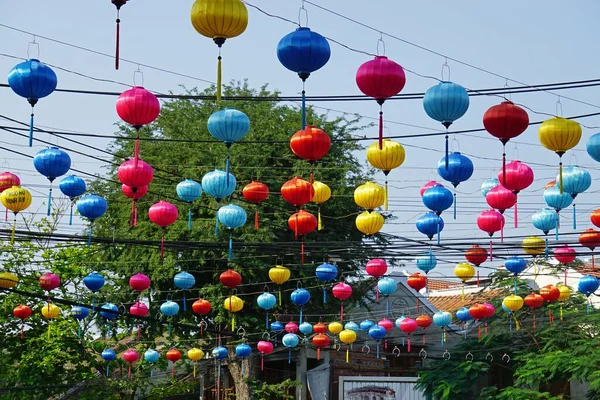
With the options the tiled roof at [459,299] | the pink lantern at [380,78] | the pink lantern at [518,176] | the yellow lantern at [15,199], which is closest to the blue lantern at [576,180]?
the pink lantern at [518,176]

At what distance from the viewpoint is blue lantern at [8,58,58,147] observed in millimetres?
11688

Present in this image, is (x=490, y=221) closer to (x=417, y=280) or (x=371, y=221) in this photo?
(x=371, y=221)

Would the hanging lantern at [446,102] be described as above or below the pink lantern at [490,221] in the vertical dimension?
above

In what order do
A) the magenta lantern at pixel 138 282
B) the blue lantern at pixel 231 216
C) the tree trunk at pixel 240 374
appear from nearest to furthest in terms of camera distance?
the blue lantern at pixel 231 216
the magenta lantern at pixel 138 282
the tree trunk at pixel 240 374

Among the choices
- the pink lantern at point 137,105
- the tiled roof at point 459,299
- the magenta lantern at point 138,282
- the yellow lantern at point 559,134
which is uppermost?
the pink lantern at point 137,105

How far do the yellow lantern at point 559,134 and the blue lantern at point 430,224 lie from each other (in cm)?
435

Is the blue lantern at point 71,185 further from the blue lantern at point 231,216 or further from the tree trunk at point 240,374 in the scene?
the tree trunk at point 240,374

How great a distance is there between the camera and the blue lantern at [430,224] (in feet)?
55.4

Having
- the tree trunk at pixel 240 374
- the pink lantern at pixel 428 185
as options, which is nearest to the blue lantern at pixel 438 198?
the pink lantern at pixel 428 185

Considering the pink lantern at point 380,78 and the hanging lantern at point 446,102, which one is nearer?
the pink lantern at point 380,78

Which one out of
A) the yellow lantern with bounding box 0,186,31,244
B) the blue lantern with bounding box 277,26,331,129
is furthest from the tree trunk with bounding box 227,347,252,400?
the blue lantern with bounding box 277,26,331,129

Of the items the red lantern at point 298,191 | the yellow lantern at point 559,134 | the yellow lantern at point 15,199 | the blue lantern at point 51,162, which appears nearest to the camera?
the yellow lantern at point 559,134

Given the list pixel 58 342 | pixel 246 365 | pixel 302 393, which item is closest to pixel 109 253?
pixel 58 342

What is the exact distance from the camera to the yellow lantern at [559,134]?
492 inches
